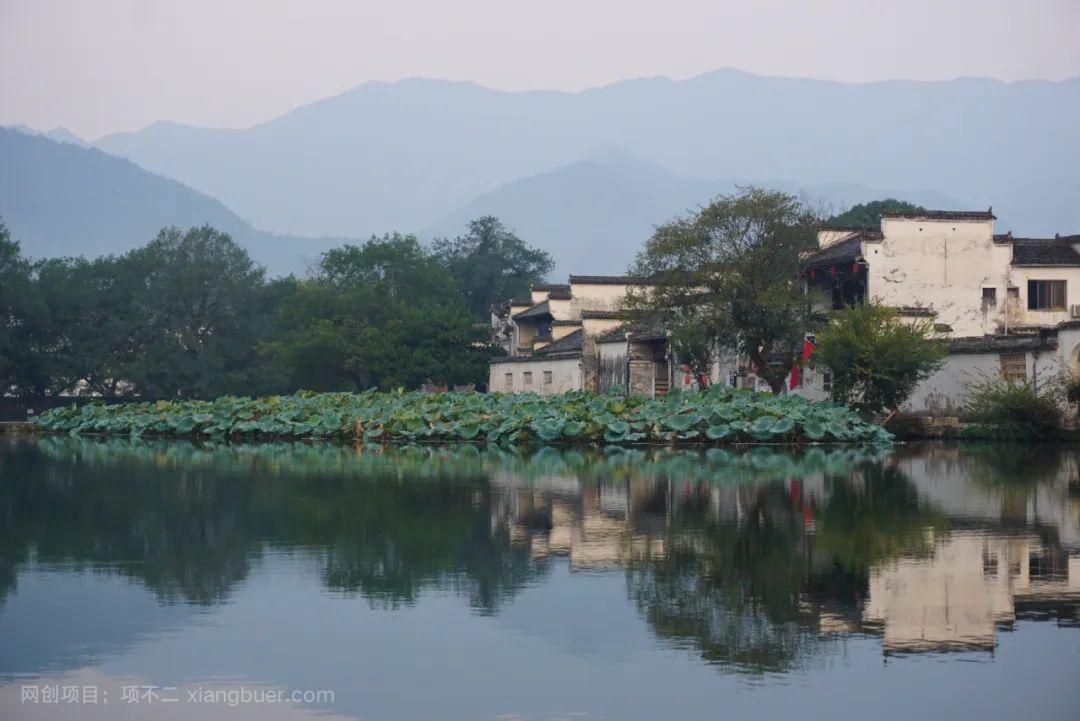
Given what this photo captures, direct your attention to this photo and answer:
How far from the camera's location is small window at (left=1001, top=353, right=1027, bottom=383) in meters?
34.2

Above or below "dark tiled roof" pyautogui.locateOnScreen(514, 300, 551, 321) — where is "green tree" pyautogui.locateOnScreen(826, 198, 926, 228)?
above

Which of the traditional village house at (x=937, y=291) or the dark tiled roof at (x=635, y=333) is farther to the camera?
the dark tiled roof at (x=635, y=333)

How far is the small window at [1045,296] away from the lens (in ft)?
139

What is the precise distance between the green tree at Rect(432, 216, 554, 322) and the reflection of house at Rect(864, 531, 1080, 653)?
7878 cm

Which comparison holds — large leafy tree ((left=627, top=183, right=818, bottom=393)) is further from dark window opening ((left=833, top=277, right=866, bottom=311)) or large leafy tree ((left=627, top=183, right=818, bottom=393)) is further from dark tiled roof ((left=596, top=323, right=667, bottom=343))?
dark window opening ((left=833, top=277, right=866, bottom=311))

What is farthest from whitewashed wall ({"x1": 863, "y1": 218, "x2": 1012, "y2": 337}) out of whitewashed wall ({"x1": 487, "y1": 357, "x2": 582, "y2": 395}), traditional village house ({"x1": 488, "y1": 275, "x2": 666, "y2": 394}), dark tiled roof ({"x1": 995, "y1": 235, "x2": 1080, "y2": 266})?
whitewashed wall ({"x1": 487, "y1": 357, "x2": 582, "y2": 395})

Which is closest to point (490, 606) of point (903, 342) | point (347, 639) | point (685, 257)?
point (347, 639)

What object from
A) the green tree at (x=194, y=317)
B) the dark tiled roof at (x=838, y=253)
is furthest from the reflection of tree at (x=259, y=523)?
the green tree at (x=194, y=317)

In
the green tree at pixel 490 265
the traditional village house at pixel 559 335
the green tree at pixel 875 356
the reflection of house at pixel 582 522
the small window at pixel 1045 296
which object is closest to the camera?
the reflection of house at pixel 582 522

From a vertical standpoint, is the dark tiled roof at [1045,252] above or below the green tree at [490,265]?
below

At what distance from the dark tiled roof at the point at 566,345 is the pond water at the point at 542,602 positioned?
1133 inches

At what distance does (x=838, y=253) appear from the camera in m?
41.1

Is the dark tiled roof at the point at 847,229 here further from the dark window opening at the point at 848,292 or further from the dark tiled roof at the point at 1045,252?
the dark tiled roof at the point at 1045,252

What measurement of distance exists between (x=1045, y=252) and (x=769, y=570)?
3529 centimetres
